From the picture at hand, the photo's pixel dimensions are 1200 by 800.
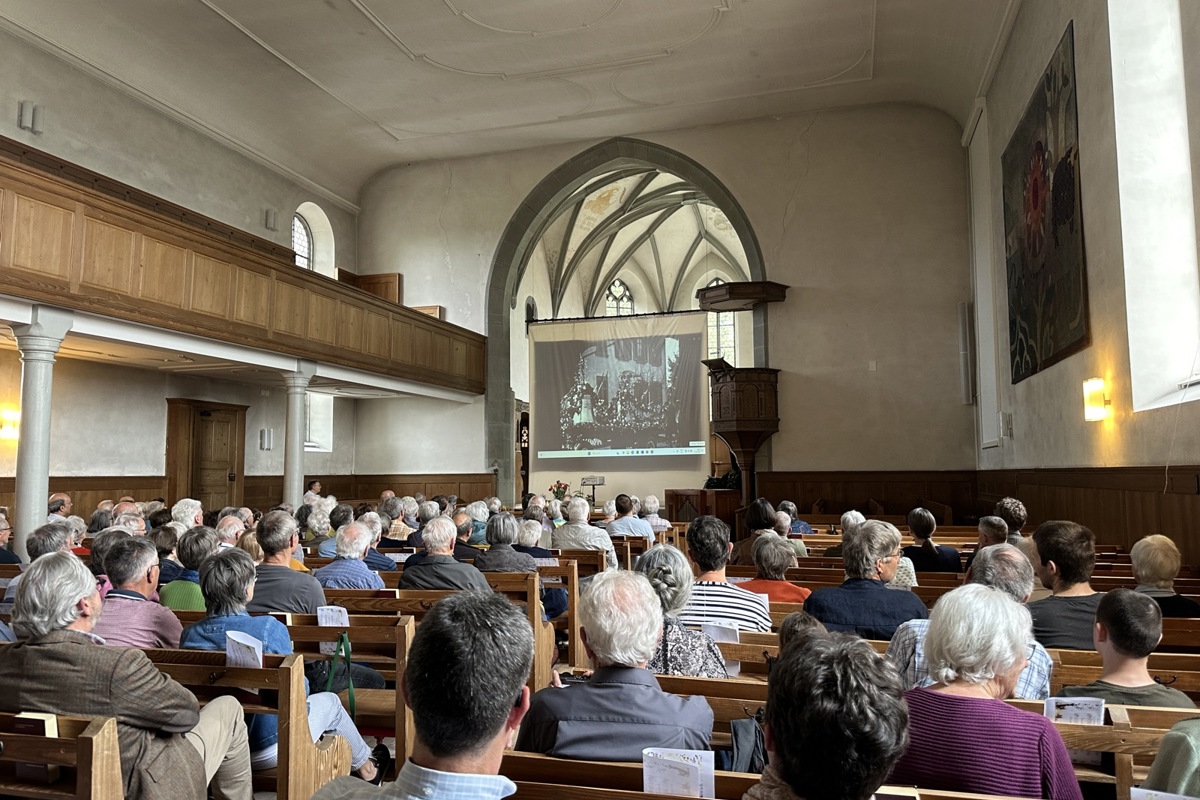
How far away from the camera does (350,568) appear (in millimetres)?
4441

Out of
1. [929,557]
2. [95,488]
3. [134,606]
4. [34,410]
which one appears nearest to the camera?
[134,606]

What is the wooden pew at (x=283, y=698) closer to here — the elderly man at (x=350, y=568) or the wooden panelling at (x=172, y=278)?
the elderly man at (x=350, y=568)

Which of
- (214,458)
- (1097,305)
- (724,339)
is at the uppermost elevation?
(724,339)

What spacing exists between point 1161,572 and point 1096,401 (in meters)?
3.44

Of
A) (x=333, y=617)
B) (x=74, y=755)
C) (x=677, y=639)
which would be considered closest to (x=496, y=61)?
(x=333, y=617)

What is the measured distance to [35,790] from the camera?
181 centimetres

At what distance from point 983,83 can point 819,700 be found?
11.7 meters

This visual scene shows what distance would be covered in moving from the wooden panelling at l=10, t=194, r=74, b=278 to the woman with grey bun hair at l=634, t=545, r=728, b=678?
6.62 m

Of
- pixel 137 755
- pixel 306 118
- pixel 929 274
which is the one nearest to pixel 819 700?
pixel 137 755

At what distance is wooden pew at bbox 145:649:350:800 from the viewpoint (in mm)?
2127

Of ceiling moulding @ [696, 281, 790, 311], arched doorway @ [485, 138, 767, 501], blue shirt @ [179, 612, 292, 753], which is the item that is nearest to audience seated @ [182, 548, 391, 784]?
blue shirt @ [179, 612, 292, 753]

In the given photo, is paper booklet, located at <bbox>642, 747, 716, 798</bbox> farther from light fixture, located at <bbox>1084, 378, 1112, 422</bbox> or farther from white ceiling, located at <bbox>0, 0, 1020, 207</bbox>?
white ceiling, located at <bbox>0, 0, 1020, 207</bbox>

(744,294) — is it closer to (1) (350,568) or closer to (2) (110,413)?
(2) (110,413)

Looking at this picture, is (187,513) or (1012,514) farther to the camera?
(187,513)
